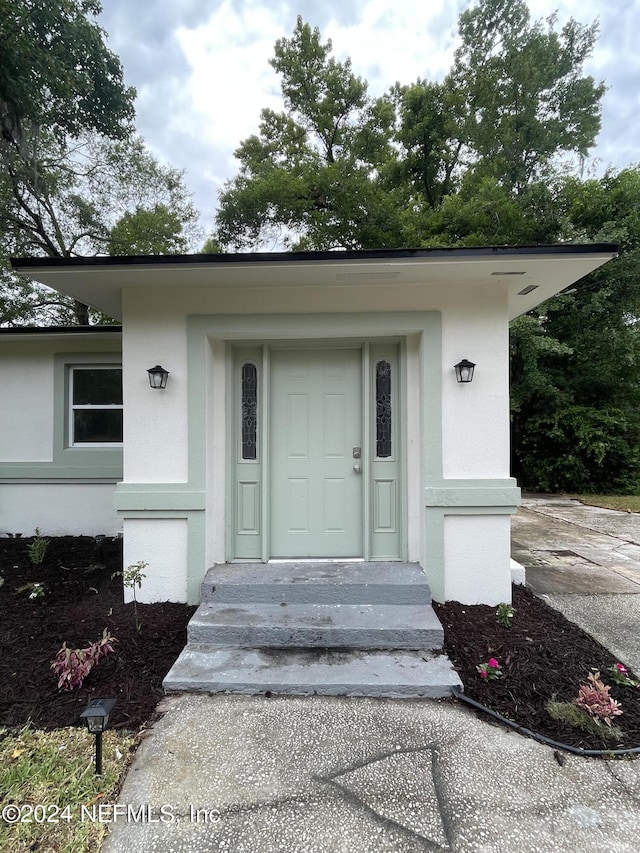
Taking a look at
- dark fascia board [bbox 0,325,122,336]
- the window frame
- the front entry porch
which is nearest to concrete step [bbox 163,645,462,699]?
the front entry porch

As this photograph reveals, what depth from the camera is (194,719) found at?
2.20 meters

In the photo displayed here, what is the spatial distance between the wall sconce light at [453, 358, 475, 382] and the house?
0.06m

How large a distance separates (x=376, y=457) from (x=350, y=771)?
2193 mm

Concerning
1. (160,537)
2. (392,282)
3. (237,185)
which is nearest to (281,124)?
(237,185)

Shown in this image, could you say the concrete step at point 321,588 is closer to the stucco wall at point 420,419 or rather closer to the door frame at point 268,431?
the stucco wall at point 420,419

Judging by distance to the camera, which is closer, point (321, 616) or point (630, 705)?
A: point (630, 705)

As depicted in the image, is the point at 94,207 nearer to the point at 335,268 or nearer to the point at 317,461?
the point at 335,268

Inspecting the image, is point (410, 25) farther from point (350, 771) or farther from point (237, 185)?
point (350, 771)

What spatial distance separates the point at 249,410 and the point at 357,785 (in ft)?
8.74

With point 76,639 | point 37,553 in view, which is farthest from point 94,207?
point 76,639

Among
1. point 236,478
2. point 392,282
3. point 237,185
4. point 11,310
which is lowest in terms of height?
point 236,478

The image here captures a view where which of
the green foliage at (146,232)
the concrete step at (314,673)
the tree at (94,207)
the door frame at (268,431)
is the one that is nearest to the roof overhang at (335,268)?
the door frame at (268,431)

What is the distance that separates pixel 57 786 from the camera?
1787 mm

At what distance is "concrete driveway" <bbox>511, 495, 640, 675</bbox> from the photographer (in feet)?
10.5
